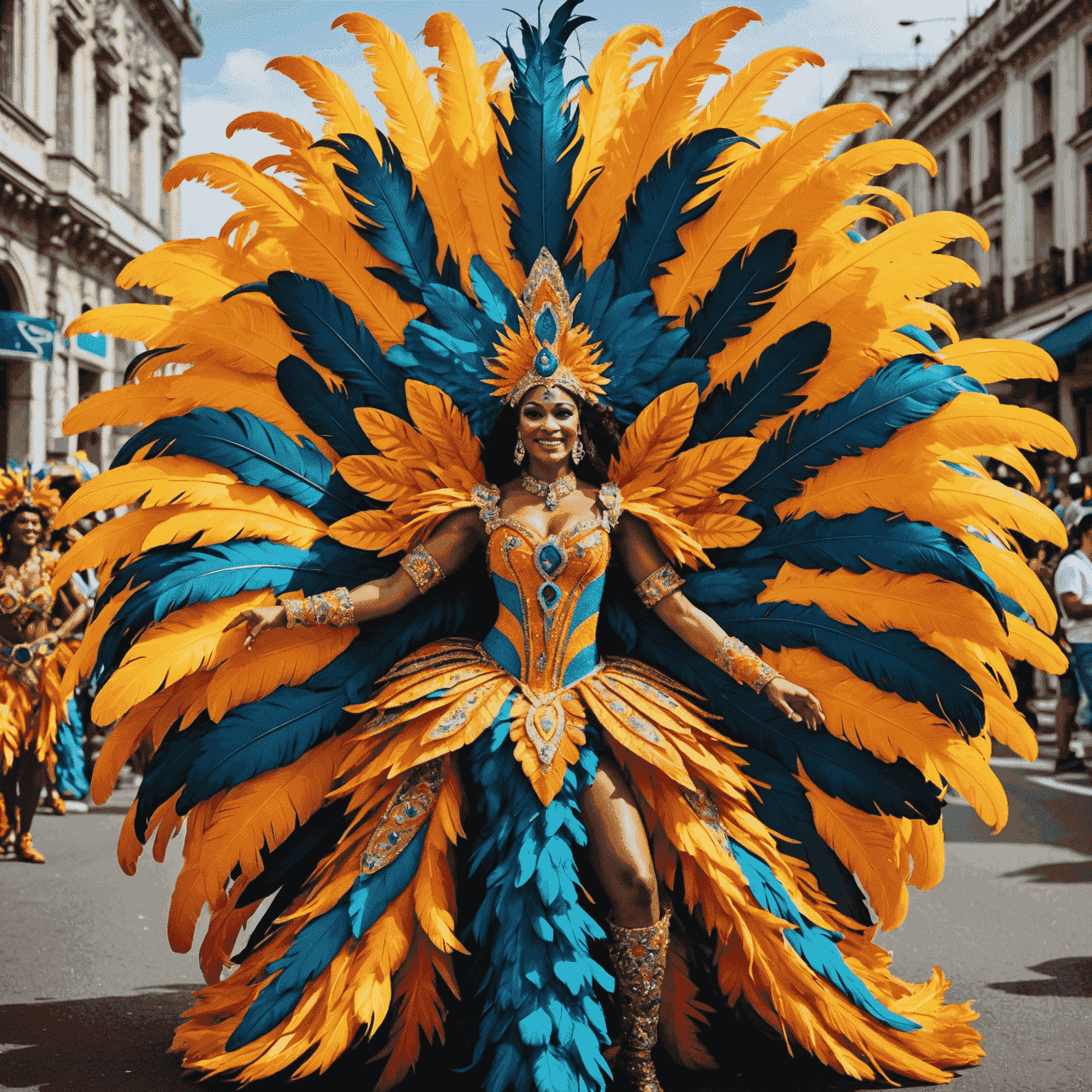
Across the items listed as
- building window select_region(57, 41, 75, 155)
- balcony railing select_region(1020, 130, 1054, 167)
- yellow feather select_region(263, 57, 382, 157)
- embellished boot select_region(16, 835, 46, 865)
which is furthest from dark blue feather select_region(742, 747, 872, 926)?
balcony railing select_region(1020, 130, 1054, 167)

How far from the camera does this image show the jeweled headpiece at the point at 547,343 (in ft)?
12.5

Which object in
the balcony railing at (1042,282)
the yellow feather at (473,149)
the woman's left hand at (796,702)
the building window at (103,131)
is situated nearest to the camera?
the woman's left hand at (796,702)

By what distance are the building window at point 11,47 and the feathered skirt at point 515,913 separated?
804 inches

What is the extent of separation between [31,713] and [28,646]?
412 millimetres

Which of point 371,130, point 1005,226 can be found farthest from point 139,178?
point 371,130

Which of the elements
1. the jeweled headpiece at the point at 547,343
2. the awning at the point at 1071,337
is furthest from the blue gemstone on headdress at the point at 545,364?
the awning at the point at 1071,337

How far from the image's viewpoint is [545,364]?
12.3 feet

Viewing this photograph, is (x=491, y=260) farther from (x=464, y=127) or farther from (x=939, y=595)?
(x=939, y=595)

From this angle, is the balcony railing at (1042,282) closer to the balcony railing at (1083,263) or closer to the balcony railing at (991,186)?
the balcony railing at (1083,263)

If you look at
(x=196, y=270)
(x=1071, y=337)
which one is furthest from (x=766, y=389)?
(x=1071, y=337)

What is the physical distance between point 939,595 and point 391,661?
176 cm

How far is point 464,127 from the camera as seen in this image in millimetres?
3967

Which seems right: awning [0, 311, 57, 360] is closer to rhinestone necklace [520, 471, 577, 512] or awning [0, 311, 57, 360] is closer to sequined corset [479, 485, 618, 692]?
rhinestone necklace [520, 471, 577, 512]

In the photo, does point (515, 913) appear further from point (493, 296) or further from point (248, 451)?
point (493, 296)
